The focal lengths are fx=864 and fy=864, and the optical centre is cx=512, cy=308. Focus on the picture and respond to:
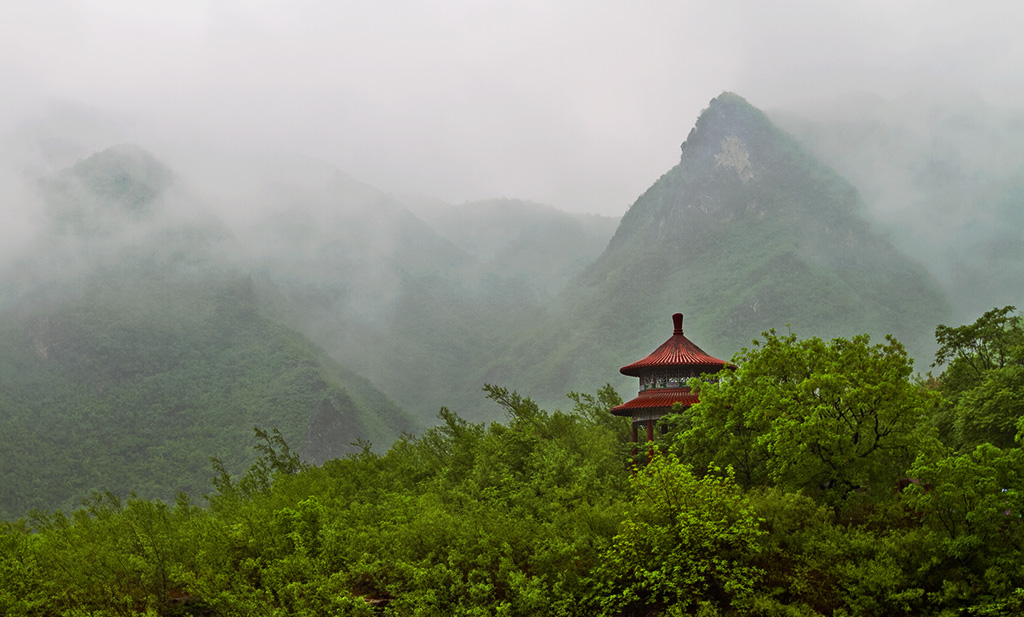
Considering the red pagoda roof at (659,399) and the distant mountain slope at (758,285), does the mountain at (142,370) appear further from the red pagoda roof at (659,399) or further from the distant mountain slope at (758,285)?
the red pagoda roof at (659,399)

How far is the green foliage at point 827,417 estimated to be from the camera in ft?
67.9

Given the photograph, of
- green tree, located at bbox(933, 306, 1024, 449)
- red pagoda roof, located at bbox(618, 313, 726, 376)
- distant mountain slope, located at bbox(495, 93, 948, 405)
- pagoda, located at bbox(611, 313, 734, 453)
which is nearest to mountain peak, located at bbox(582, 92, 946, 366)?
distant mountain slope, located at bbox(495, 93, 948, 405)

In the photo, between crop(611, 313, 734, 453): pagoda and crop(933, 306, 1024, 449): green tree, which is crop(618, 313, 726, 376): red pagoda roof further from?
crop(933, 306, 1024, 449): green tree

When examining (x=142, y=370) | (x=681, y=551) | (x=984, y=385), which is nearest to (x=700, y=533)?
(x=681, y=551)

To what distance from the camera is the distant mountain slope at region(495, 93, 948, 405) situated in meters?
152

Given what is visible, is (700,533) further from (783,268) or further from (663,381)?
(783,268)

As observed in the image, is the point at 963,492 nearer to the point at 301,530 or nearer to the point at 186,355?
the point at 301,530

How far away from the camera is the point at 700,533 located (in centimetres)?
1894

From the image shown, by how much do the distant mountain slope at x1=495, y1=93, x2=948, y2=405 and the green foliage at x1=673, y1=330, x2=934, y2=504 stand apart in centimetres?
11934

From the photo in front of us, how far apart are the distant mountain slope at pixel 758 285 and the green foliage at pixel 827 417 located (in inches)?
4698

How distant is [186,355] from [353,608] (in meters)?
139

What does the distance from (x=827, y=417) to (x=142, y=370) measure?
13799 centimetres

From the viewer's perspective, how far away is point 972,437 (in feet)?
71.7

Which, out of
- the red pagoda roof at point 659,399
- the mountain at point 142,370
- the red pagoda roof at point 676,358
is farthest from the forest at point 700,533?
the mountain at point 142,370
